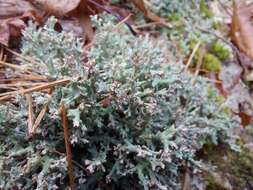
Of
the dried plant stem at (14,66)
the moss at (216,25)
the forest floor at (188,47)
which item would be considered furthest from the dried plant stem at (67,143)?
the moss at (216,25)

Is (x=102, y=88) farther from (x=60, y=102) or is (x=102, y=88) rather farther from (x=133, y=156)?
(x=133, y=156)

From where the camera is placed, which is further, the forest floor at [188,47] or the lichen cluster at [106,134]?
the forest floor at [188,47]

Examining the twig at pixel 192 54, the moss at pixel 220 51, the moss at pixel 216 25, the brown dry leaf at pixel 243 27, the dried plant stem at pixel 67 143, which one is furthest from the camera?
the moss at pixel 216 25

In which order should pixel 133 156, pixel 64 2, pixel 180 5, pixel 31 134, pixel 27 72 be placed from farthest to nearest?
pixel 180 5, pixel 64 2, pixel 27 72, pixel 133 156, pixel 31 134

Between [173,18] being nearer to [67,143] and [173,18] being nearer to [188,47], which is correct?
[188,47]

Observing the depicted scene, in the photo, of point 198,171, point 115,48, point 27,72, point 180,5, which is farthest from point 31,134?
point 180,5

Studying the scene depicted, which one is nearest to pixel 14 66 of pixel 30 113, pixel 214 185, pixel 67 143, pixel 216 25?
pixel 30 113

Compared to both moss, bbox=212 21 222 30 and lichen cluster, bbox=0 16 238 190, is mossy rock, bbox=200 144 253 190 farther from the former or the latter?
moss, bbox=212 21 222 30

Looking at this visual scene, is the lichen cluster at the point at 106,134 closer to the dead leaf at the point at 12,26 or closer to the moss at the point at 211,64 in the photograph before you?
the dead leaf at the point at 12,26
